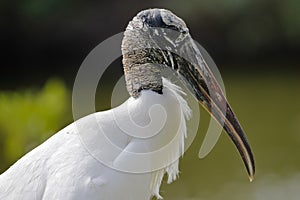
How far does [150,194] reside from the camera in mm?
3434

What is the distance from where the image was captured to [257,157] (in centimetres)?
766

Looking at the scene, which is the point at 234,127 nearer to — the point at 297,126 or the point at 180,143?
the point at 180,143

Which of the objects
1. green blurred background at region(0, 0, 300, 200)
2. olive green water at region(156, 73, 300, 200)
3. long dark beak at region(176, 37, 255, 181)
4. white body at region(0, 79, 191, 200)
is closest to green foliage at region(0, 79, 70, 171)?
white body at region(0, 79, 191, 200)

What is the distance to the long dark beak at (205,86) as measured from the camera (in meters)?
3.32

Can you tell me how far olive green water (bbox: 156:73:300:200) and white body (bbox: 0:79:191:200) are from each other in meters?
3.59

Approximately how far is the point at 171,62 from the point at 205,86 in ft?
0.56

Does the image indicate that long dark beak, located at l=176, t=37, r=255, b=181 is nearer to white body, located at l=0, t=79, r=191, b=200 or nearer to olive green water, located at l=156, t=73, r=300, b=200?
white body, located at l=0, t=79, r=191, b=200

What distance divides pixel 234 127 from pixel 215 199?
143 inches

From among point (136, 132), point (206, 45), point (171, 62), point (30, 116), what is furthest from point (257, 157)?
point (136, 132)

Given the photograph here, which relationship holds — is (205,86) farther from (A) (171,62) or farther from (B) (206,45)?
(B) (206,45)

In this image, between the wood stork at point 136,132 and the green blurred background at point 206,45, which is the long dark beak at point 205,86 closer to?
the wood stork at point 136,132

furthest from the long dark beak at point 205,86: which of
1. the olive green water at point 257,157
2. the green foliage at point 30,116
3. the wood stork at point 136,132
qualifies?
the olive green water at point 257,157

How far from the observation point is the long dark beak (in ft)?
10.9

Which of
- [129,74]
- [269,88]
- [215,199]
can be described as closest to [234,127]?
[129,74]
